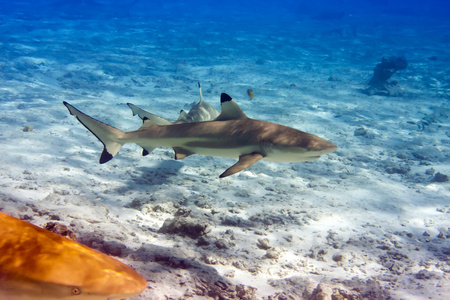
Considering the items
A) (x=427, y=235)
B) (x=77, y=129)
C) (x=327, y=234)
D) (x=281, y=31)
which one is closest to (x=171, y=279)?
(x=327, y=234)

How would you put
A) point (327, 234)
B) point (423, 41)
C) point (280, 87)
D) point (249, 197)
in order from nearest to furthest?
1. point (327, 234)
2. point (249, 197)
3. point (280, 87)
4. point (423, 41)

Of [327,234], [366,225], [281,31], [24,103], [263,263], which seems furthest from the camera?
[281,31]

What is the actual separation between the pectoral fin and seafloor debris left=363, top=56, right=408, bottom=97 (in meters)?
14.4

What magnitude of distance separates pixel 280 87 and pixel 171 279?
14973mm

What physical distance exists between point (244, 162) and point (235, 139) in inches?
18.5

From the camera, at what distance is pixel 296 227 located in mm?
4465

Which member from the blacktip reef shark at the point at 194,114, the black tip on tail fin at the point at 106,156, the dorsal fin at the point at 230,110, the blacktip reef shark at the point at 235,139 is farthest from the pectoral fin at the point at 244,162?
the blacktip reef shark at the point at 194,114

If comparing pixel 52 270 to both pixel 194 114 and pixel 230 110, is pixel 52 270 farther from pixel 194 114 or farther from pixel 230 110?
pixel 194 114

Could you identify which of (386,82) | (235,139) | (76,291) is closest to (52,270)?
(76,291)

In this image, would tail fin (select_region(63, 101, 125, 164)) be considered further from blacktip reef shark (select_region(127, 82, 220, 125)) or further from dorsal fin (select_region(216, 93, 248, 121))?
dorsal fin (select_region(216, 93, 248, 121))

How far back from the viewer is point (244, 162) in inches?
157

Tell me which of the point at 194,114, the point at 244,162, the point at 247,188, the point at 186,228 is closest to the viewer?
the point at 186,228

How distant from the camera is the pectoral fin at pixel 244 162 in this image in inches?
149

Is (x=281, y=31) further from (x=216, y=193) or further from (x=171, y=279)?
(x=171, y=279)
